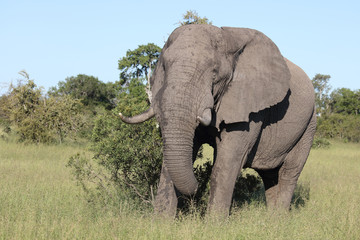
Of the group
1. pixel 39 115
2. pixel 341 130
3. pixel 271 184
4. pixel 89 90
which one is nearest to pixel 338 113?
pixel 341 130

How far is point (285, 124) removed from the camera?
6.61m

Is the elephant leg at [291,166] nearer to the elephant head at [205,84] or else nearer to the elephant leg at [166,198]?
the elephant head at [205,84]

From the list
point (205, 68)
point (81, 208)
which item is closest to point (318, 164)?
point (81, 208)

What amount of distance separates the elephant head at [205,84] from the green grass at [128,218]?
0.69 meters

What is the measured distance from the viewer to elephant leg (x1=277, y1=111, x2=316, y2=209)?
729 centimetres

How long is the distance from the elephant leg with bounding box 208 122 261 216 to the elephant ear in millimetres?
239

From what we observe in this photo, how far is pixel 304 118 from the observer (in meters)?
6.95

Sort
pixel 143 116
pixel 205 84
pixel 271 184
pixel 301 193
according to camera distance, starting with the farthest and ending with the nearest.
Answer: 1. pixel 301 193
2. pixel 271 184
3. pixel 143 116
4. pixel 205 84

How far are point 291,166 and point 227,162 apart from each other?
2181mm

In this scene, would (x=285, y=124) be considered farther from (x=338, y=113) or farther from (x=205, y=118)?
(x=338, y=113)

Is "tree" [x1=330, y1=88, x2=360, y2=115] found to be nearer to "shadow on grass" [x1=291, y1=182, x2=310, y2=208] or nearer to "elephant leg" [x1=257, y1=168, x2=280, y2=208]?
"shadow on grass" [x1=291, y1=182, x2=310, y2=208]

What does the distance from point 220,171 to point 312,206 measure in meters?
3.10

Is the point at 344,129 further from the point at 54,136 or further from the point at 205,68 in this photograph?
the point at 205,68

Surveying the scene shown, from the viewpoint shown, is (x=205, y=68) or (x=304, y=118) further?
(x=304, y=118)
